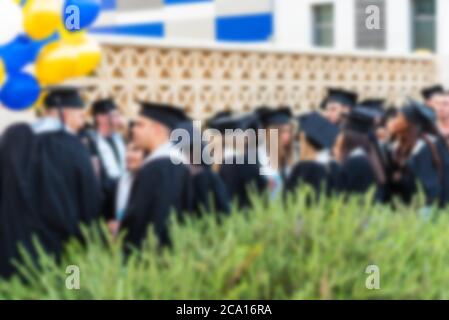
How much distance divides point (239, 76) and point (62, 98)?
233 inches

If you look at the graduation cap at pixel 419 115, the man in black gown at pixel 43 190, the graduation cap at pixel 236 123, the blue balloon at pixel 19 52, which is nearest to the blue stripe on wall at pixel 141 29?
the graduation cap at pixel 236 123

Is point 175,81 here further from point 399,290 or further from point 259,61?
point 399,290

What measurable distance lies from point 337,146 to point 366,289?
10.8 feet

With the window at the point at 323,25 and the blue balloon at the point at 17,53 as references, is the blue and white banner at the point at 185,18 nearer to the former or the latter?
the blue balloon at the point at 17,53

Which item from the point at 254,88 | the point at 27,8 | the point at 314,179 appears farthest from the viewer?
the point at 254,88

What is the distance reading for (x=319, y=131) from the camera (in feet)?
16.4

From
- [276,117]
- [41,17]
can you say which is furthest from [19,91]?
[276,117]

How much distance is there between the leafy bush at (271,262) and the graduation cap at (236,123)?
8.59 feet

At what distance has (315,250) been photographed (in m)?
2.21

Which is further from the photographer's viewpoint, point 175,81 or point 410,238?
point 175,81

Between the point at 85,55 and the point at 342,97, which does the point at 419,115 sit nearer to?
the point at 342,97

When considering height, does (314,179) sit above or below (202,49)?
below

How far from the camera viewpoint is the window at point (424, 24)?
15898 millimetres
